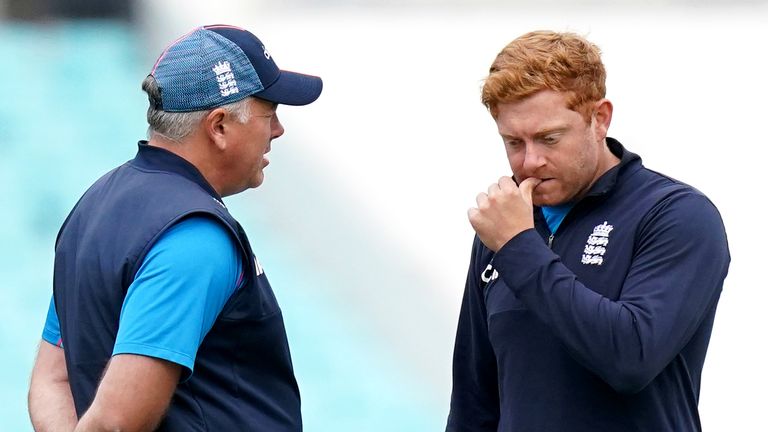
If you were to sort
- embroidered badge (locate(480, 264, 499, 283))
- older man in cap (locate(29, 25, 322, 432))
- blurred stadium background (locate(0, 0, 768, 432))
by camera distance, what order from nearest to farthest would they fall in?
older man in cap (locate(29, 25, 322, 432)), embroidered badge (locate(480, 264, 499, 283)), blurred stadium background (locate(0, 0, 768, 432))

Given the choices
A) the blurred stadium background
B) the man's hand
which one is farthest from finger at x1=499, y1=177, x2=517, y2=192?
the blurred stadium background

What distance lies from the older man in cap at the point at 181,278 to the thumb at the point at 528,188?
37cm

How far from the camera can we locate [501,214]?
1.53 metres

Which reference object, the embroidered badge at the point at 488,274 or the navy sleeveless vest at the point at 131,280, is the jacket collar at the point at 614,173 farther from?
the navy sleeveless vest at the point at 131,280

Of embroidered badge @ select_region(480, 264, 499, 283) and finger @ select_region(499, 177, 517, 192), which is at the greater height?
finger @ select_region(499, 177, 517, 192)

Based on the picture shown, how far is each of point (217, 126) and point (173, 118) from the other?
0.06 m

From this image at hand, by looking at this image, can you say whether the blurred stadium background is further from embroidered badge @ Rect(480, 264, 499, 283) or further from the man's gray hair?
the man's gray hair

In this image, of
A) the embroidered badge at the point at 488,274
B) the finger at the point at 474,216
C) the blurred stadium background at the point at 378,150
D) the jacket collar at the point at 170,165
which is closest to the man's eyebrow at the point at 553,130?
the finger at the point at 474,216

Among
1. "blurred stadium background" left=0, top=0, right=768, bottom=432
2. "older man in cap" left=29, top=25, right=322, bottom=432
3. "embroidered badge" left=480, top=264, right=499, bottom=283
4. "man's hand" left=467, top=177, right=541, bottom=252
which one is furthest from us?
"blurred stadium background" left=0, top=0, right=768, bottom=432

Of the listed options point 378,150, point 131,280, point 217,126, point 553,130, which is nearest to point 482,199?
point 553,130

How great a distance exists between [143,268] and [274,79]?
38 centimetres

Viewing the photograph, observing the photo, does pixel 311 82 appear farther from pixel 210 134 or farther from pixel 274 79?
pixel 210 134

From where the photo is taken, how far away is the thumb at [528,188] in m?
1.56

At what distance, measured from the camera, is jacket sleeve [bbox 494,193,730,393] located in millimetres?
1411
